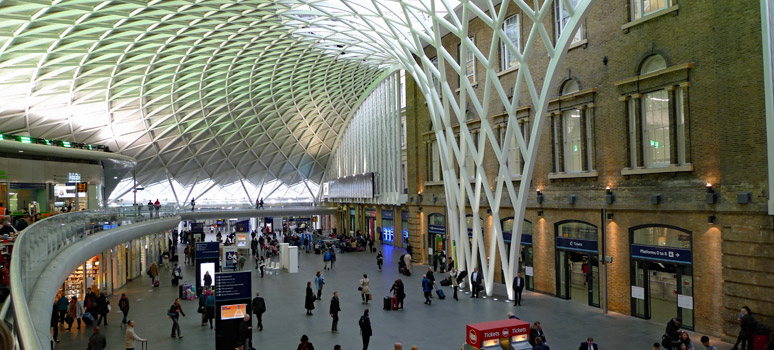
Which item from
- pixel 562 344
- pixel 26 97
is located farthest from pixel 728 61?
pixel 26 97

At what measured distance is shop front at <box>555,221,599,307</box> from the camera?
70.7 feet

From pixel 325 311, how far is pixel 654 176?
1366cm

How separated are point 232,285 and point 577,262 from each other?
1453cm

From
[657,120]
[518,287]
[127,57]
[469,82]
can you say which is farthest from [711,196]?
[127,57]

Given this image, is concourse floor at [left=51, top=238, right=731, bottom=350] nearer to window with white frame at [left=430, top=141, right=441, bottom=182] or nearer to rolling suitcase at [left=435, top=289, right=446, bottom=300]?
rolling suitcase at [left=435, top=289, right=446, bottom=300]

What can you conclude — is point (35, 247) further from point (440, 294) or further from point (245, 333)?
point (440, 294)

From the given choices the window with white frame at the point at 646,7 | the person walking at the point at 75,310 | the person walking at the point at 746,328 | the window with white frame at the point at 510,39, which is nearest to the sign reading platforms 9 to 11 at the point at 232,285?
the person walking at the point at 75,310

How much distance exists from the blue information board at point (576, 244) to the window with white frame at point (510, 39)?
918 cm

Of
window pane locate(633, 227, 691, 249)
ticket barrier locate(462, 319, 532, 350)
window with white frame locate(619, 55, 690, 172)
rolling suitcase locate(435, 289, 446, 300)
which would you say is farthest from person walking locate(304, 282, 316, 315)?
window with white frame locate(619, 55, 690, 172)

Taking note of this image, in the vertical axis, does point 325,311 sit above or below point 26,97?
below

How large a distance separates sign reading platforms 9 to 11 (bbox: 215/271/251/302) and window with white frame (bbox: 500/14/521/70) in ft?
56.3

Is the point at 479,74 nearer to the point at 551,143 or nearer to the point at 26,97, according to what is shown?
the point at 551,143

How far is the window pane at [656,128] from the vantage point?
731 inches

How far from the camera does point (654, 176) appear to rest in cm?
1866
